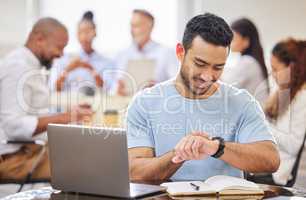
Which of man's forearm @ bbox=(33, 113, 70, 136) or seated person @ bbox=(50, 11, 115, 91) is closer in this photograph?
man's forearm @ bbox=(33, 113, 70, 136)

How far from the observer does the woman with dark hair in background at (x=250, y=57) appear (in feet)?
14.3

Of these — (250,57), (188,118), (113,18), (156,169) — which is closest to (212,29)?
(188,118)

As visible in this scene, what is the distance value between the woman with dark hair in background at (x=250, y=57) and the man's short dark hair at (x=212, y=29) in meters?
1.43

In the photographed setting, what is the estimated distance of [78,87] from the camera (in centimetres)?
453

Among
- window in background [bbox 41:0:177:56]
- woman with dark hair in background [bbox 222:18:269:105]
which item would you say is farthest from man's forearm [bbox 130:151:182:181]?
window in background [bbox 41:0:177:56]

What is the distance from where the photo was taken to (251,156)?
2.68 metres

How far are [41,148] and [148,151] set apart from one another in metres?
1.85

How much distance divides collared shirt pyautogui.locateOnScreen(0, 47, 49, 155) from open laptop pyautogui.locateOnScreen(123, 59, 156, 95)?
656 millimetres

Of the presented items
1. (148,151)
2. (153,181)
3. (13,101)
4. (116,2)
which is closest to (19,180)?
(13,101)

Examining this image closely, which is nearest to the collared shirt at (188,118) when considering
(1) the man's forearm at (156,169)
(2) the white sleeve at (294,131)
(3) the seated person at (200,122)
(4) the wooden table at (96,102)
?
(3) the seated person at (200,122)

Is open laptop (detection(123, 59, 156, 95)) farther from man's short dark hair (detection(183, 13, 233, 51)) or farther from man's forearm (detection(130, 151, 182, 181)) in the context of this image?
man's forearm (detection(130, 151, 182, 181))

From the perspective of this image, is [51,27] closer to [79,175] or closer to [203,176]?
[203,176]

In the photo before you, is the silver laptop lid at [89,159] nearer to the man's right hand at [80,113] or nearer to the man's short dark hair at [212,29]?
the man's short dark hair at [212,29]

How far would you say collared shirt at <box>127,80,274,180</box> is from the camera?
279cm
